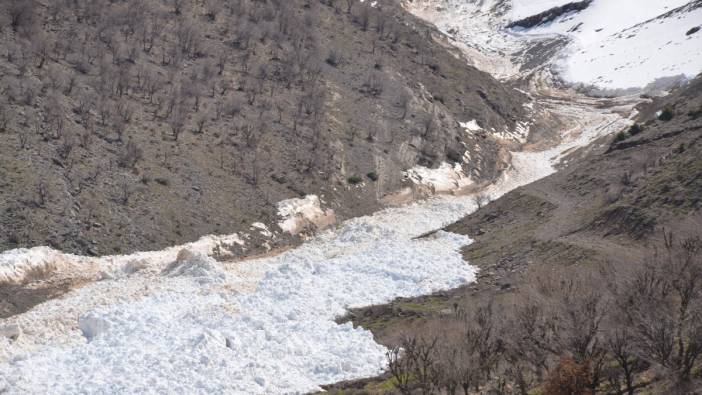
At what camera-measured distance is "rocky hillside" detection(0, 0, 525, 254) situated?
48906 millimetres

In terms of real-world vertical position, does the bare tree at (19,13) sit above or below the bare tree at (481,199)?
above

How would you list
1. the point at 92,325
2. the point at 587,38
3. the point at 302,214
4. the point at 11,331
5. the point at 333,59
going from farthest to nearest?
the point at 587,38, the point at 333,59, the point at 302,214, the point at 92,325, the point at 11,331

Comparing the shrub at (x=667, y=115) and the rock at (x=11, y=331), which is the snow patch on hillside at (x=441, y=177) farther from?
the rock at (x=11, y=331)

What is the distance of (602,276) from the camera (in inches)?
1213

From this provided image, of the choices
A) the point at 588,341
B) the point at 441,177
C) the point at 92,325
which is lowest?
the point at 92,325

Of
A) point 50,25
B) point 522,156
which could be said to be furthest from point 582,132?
point 50,25

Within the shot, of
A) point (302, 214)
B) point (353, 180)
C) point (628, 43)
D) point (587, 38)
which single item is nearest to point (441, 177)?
point (353, 180)

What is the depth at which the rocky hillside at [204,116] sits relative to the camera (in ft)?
160

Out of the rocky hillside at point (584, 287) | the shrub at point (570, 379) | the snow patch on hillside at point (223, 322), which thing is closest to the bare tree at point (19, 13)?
the snow patch on hillside at point (223, 322)

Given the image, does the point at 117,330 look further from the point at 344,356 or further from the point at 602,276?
the point at 602,276

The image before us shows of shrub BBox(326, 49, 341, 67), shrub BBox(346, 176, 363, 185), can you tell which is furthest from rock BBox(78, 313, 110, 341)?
shrub BBox(326, 49, 341, 67)

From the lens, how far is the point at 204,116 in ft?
206

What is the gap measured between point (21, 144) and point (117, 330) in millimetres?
17248

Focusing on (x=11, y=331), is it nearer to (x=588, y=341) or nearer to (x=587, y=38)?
(x=588, y=341)
